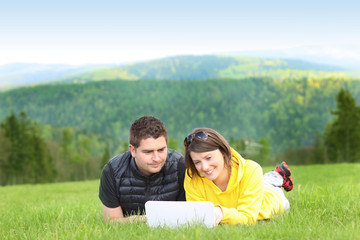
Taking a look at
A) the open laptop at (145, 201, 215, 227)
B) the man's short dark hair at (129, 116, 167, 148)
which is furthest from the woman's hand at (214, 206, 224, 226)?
the man's short dark hair at (129, 116, 167, 148)

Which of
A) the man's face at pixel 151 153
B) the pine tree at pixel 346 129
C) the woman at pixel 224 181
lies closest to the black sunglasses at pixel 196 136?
the woman at pixel 224 181

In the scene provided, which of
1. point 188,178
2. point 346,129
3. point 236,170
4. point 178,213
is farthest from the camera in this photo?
point 346,129

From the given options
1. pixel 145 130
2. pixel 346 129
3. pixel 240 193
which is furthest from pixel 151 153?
pixel 346 129

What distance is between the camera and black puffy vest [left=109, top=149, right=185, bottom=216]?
5742 mm

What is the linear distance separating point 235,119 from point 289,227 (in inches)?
7648

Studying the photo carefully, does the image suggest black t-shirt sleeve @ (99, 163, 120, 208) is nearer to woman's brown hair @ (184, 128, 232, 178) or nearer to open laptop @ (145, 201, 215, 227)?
open laptop @ (145, 201, 215, 227)

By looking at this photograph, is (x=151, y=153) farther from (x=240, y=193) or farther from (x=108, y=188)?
(x=240, y=193)

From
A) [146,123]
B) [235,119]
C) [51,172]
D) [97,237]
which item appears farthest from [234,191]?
[235,119]

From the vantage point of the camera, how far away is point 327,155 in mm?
52688

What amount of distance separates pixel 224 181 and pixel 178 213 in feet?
3.20

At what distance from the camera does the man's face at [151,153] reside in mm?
5156

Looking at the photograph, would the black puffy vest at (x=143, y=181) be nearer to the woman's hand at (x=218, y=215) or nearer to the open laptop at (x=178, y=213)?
the open laptop at (x=178, y=213)

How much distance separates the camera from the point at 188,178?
18.2 ft

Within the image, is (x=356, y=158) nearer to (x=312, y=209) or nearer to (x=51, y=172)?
(x=51, y=172)
